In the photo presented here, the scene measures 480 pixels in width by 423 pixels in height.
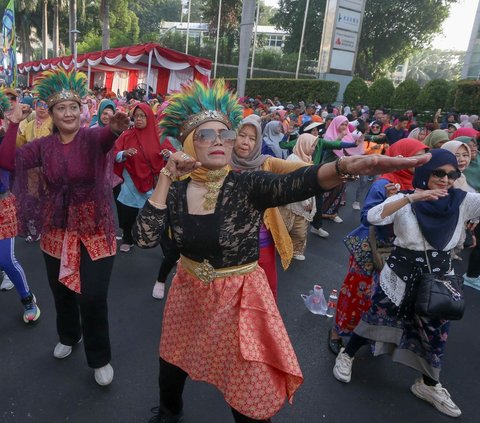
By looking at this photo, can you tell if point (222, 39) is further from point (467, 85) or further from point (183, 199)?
point (183, 199)

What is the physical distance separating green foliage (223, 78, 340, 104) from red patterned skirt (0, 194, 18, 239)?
20153 millimetres

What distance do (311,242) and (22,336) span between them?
3.98 m

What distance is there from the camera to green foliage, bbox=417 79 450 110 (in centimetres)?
1558

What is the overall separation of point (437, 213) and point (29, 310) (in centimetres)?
328

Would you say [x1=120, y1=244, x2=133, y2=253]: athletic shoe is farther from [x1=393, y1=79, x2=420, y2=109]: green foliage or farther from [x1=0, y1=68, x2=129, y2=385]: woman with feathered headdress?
[x1=393, y1=79, x2=420, y2=109]: green foliage

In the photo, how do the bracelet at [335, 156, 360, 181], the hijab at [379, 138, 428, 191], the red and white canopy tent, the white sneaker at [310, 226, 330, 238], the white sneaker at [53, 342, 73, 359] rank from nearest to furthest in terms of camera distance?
the bracelet at [335, 156, 360, 181]
the hijab at [379, 138, 428, 191]
the white sneaker at [53, 342, 73, 359]
the white sneaker at [310, 226, 330, 238]
the red and white canopy tent

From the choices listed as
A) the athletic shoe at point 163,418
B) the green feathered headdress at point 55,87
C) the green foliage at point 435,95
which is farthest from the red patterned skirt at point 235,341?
the green foliage at point 435,95

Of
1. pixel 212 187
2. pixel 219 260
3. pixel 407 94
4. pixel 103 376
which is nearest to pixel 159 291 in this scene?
pixel 103 376

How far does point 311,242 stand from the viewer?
18.9 ft

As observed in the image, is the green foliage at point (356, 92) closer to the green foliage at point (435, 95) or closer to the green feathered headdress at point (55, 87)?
the green foliage at point (435, 95)

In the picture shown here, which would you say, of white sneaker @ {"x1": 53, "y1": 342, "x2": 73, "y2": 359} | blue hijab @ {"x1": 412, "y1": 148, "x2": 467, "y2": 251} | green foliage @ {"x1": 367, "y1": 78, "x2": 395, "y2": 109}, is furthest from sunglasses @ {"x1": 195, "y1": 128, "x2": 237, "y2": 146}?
green foliage @ {"x1": 367, "y1": 78, "x2": 395, "y2": 109}

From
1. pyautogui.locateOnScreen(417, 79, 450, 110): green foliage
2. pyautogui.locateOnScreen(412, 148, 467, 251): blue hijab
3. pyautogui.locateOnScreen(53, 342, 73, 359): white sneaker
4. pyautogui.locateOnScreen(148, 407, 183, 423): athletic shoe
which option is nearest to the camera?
pyautogui.locateOnScreen(148, 407, 183, 423): athletic shoe

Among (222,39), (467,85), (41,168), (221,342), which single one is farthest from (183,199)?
(222,39)

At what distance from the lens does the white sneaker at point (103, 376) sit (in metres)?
2.54
